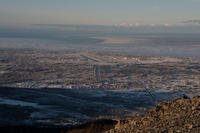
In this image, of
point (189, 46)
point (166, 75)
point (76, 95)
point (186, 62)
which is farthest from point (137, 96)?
point (189, 46)

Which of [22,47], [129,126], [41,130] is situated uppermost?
[129,126]

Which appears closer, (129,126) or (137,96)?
(129,126)

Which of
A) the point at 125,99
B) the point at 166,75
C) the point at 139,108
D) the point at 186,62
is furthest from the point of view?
the point at 186,62

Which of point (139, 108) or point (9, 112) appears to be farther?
point (139, 108)

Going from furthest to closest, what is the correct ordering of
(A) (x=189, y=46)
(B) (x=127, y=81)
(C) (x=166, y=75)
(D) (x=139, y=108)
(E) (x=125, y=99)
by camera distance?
(A) (x=189, y=46)
(C) (x=166, y=75)
(B) (x=127, y=81)
(E) (x=125, y=99)
(D) (x=139, y=108)

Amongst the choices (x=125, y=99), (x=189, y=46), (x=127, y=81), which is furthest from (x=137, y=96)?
(x=189, y=46)

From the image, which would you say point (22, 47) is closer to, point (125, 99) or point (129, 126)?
point (125, 99)

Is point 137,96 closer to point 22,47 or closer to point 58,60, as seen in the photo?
point 58,60

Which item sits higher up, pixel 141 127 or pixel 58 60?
pixel 141 127

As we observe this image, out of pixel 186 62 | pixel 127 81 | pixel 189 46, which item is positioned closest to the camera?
pixel 127 81
